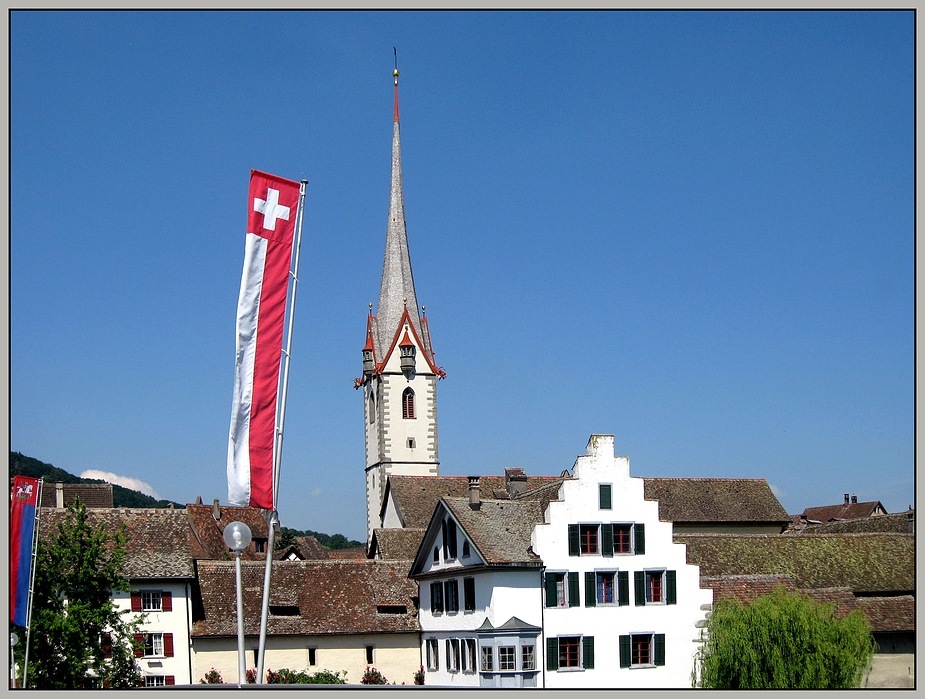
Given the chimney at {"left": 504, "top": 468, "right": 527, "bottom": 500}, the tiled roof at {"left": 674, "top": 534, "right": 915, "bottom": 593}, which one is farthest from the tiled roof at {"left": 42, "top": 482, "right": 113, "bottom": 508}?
the tiled roof at {"left": 674, "top": 534, "right": 915, "bottom": 593}

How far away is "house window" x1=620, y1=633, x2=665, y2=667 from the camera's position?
144 feet

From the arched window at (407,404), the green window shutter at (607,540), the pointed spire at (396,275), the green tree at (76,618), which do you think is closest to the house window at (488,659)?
the green window shutter at (607,540)

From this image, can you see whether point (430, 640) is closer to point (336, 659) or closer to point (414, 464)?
point (336, 659)

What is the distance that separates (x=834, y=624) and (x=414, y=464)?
5841cm

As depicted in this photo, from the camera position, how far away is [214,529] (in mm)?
72125

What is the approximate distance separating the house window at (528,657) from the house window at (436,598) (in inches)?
251

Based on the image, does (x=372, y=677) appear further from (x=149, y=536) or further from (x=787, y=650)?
(x=787, y=650)

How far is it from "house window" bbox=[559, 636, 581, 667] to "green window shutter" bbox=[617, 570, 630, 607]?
2.00 metres

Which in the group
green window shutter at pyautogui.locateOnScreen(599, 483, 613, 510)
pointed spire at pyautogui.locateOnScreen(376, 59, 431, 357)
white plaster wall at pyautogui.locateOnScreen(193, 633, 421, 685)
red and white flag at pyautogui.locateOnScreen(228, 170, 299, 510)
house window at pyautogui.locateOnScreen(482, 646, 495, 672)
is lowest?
white plaster wall at pyautogui.locateOnScreen(193, 633, 421, 685)

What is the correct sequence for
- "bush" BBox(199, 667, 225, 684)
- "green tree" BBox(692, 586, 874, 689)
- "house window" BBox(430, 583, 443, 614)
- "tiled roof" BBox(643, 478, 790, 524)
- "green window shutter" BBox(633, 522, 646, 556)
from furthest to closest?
"tiled roof" BBox(643, 478, 790, 524) < "house window" BBox(430, 583, 443, 614) < "bush" BBox(199, 667, 225, 684) < "green window shutter" BBox(633, 522, 646, 556) < "green tree" BBox(692, 586, 874, 689)

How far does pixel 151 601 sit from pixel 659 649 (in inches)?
838

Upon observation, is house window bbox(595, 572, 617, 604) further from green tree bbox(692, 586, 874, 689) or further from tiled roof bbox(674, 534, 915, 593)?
tiled roof bbox(674, 534, 915, 593)

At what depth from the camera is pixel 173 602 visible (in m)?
52.3

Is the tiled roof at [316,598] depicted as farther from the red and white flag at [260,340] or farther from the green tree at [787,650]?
the red and white flag at [260,340]
